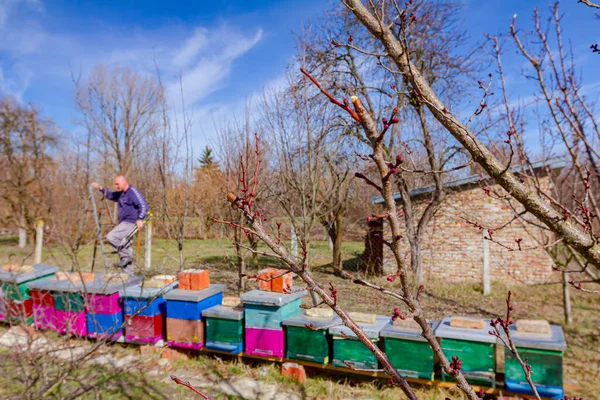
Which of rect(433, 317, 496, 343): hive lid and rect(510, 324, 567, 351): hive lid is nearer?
rect(510, 324, 567, 351): hive lid

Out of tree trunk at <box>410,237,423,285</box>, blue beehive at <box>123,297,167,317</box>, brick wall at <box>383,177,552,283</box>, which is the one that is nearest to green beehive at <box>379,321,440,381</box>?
blue beehive at <box>123,297,167,317</box>

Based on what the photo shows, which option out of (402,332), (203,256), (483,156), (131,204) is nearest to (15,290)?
(131,204)

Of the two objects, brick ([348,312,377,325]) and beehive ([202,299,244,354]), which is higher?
brick ([348,312,377,325])

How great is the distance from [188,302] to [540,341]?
328cm

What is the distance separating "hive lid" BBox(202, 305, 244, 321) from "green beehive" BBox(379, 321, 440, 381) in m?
1.45

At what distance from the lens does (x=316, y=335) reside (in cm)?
397

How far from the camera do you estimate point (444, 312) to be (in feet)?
20.9

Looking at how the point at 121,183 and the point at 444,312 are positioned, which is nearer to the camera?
the point at 121,183

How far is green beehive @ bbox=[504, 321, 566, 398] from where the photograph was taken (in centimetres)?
321

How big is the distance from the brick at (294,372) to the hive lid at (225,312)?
67 cm

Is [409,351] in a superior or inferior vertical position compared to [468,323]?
inferior

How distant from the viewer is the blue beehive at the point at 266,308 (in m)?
4.05

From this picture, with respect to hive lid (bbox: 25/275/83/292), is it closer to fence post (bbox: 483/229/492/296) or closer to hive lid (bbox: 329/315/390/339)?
hive lid (bbox: 329/315/390/339)

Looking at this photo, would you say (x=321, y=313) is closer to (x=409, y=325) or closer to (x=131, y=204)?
(x=409, y=325)
